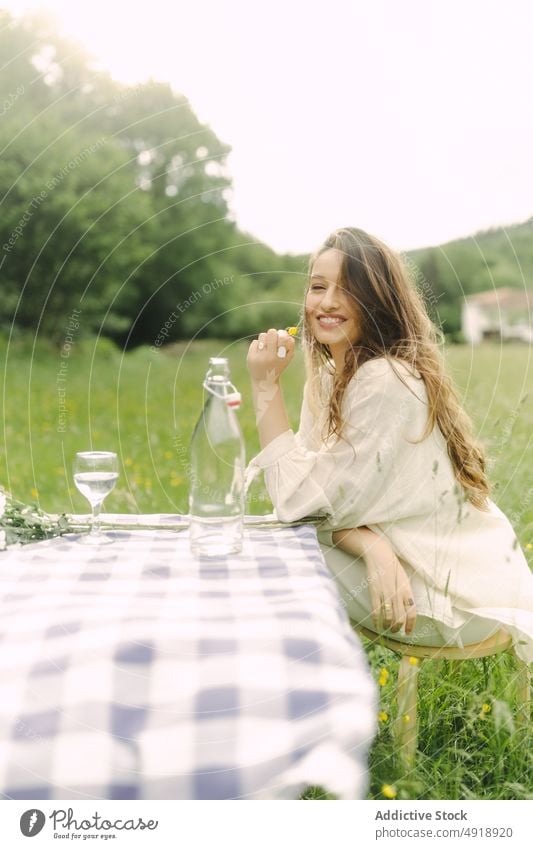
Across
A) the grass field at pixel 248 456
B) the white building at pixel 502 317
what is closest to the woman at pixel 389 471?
the grass field at pixel 248 456

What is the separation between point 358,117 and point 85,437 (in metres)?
2.93

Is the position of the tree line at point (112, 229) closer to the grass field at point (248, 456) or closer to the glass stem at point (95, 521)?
the grass field at point (248, 456)

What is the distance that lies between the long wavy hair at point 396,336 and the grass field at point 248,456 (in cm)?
17

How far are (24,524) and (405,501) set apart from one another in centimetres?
66

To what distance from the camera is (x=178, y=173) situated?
7379 millimetres

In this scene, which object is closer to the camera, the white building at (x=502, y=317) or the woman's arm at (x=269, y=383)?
the woman's arm at (x=269, y=383)

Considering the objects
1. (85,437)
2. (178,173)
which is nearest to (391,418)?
(85,437)

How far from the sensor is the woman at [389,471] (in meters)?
1.51

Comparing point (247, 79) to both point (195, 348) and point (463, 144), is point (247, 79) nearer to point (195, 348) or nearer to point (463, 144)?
point (463, 144)

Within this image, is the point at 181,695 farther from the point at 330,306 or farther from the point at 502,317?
the point at 502,317

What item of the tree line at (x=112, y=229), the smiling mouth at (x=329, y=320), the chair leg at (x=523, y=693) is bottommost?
the chair leg at (x=523, y=693)

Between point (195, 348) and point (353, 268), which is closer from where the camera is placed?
point (353, 268)

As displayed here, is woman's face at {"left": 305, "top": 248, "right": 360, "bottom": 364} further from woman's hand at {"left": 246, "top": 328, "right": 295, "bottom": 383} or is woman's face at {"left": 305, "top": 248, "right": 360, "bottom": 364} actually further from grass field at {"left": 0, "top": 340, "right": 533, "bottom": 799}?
grass field at {"left": 0, "top": 340, "right": 533, "bottom": 799}
